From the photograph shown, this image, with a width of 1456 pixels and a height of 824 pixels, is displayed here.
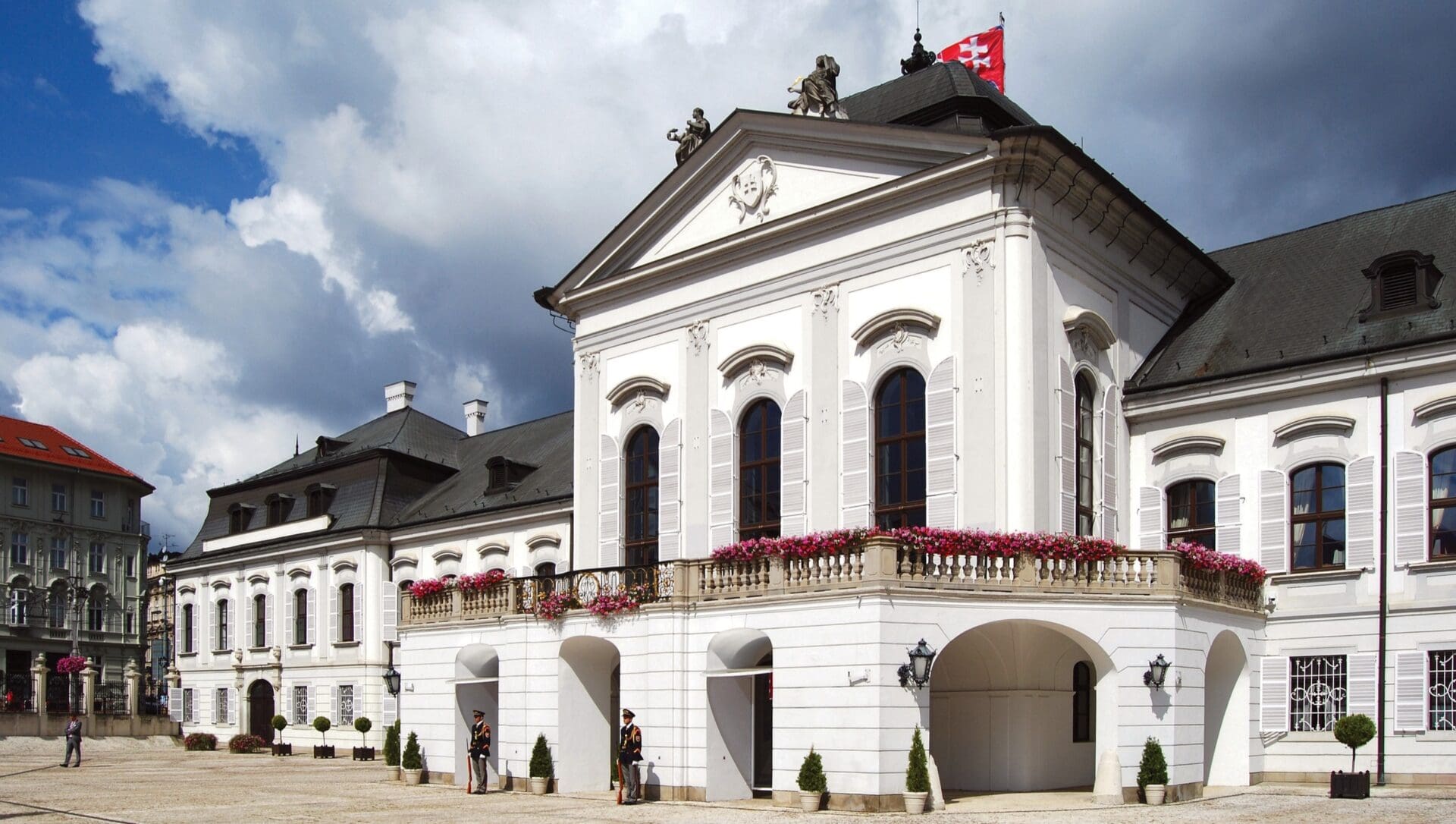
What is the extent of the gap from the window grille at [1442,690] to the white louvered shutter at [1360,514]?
176 centimetres

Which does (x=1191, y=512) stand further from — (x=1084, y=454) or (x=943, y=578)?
(x=943, y=578)

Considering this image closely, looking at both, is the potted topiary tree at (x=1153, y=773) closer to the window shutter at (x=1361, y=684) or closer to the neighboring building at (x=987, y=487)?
the neighboring building at (x=987, y=487)

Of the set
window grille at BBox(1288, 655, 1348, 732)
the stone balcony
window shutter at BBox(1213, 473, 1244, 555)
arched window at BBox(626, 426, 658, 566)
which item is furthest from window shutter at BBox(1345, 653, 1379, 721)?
arched window at BBox(626, 426, 658, 566)

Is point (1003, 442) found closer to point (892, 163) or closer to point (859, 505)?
point (859, 505)

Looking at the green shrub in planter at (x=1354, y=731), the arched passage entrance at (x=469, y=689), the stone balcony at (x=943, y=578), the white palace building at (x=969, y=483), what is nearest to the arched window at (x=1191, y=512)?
the white palace building at (x=969, y=483)

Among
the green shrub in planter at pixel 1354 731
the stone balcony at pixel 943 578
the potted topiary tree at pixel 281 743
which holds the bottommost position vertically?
the potted topiary tree at pixel 281 743

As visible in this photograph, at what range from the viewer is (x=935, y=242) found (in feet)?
80.1

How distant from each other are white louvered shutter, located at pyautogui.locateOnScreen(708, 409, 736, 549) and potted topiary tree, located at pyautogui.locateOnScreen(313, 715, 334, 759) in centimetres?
1908

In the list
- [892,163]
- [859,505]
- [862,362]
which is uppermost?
[892,163]

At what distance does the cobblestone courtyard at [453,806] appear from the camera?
18516 mm

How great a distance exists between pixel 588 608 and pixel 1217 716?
10.7 meters

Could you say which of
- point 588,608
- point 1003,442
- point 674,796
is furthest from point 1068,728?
point 588,608

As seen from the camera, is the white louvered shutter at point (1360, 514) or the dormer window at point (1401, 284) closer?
the white louvered shutter at point (1360, 514)

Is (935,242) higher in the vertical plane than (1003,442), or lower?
higher
